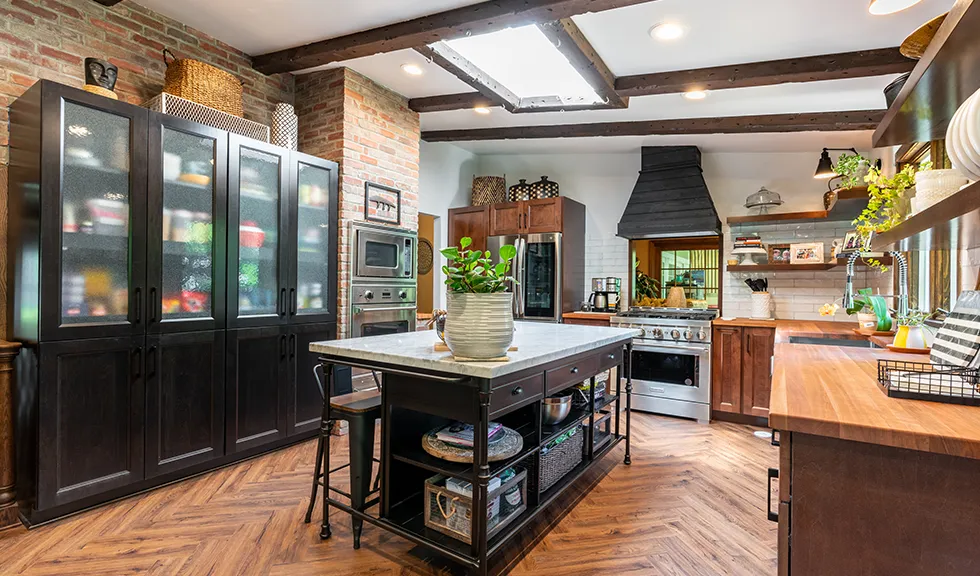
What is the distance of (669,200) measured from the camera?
191 inches

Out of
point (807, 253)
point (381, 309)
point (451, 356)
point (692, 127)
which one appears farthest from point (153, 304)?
point (807, 253)

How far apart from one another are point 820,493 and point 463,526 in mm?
1334

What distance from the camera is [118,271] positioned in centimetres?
256

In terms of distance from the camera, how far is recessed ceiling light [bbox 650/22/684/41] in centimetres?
270

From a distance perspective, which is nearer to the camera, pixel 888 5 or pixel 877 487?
pixel 877 487

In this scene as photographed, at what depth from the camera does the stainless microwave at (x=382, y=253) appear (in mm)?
3904

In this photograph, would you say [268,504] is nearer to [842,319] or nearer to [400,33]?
[400,33]

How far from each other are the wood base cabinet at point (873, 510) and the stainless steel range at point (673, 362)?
343cm

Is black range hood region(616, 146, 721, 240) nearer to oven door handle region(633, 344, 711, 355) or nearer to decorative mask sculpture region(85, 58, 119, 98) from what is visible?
oven door handle region(633, 344, 711, 355)

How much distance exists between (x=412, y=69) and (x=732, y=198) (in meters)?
3.33

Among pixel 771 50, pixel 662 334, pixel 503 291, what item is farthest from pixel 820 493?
pixel 662 334

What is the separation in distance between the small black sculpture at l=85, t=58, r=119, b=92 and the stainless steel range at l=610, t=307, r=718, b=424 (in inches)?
162

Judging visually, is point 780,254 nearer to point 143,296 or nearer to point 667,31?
point 667,31

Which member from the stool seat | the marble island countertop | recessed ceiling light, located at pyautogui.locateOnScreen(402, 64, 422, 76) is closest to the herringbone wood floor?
the stool seat
